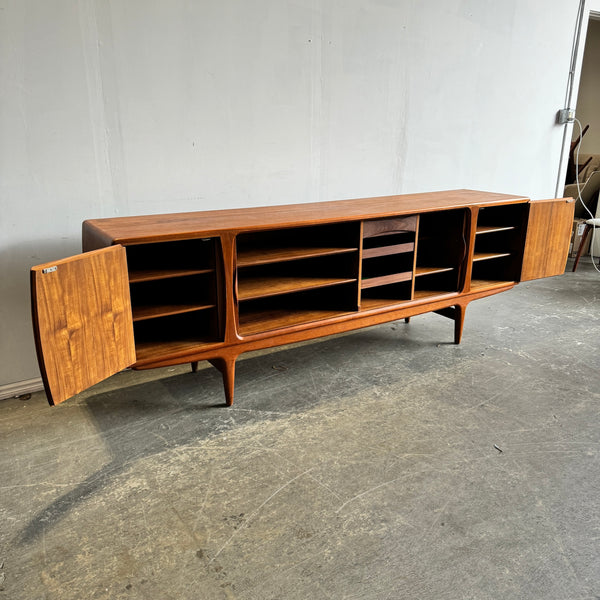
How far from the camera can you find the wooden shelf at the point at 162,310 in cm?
217

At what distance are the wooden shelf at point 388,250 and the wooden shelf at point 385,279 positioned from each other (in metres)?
0.12

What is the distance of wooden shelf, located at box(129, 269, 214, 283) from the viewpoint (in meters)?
2.11

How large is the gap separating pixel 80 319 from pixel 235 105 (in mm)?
1561

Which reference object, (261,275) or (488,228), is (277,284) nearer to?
(261,275)

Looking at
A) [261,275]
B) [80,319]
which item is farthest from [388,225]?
[80,319]

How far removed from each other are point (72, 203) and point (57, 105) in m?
0.43

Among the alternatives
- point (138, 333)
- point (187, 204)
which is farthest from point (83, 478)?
point (187, 204)

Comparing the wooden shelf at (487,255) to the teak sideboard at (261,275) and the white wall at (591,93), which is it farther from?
the white wall at (591,93)

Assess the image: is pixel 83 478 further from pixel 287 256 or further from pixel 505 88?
pixel 505 88

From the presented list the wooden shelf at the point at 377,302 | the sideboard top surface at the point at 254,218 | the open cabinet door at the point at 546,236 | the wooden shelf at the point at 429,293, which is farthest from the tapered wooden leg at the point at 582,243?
the wooden shelf at the point at 377,302

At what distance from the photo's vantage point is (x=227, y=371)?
241 centimetres

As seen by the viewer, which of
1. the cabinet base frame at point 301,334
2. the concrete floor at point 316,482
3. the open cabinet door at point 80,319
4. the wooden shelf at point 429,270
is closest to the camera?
the concrete floor at point 316,482

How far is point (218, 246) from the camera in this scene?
220 cm

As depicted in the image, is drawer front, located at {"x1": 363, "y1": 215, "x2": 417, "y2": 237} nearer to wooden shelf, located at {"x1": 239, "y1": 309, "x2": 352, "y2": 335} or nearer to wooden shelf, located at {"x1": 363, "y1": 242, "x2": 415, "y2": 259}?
wooden shelf, located at {"x1": 363, "y1": 242, "x2": 415, "y2": 259}
